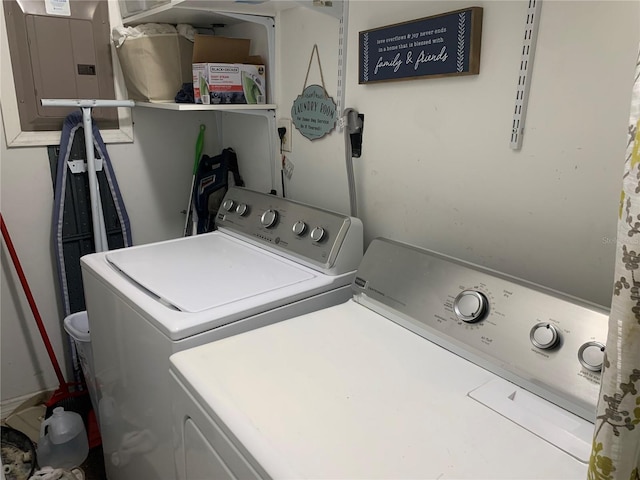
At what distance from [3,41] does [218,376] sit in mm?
1791

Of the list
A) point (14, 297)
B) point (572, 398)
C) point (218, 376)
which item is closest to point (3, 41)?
point (14, 297)

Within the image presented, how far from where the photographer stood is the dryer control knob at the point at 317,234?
1.48 meters

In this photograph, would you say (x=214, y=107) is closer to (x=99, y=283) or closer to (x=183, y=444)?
(x=99, y=283)

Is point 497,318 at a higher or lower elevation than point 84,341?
higher

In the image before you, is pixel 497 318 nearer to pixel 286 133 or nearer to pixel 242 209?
pixel 242 209

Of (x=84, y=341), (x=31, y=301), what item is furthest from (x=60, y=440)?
(x=31, y=301)

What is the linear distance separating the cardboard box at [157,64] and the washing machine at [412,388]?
1.34 m

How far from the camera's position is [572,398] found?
860mm

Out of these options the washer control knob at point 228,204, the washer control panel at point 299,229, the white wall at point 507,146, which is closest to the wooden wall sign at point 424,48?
the white wall at point 507,146

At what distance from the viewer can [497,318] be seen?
1.00 metres

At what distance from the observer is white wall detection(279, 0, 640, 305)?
1.02 meters

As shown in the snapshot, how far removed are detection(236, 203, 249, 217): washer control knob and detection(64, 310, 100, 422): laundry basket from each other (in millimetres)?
742

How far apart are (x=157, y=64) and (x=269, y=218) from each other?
0.88m

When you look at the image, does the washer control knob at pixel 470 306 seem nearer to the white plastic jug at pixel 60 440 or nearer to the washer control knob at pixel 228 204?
the washer control knob at pixel 228 204
